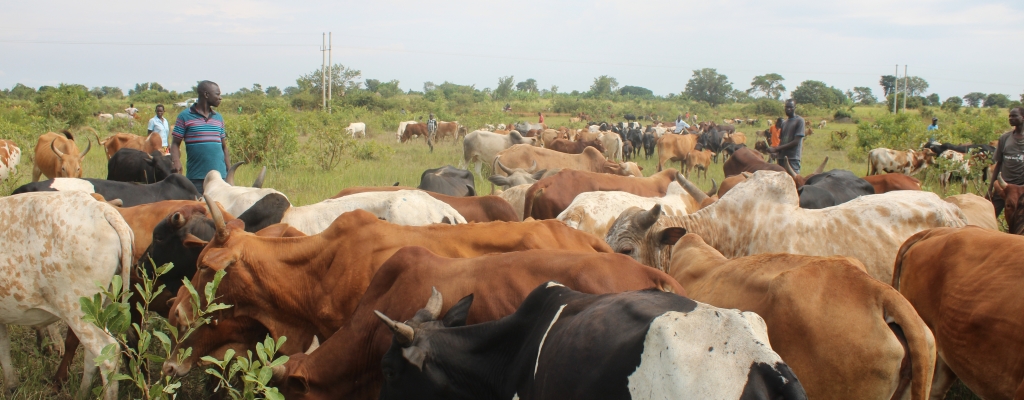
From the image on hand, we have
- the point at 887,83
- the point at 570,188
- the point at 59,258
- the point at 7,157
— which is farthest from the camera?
the point at 887,83

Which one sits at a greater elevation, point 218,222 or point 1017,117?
point 1017,117

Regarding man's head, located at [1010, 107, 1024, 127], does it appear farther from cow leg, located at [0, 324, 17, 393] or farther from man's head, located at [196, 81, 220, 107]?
cow leg, located at [0, 324, 17, 393]

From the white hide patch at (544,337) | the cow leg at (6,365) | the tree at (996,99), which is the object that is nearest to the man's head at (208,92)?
the cow leg at (6,365)

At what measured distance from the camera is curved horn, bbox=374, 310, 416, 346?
2.94 metres

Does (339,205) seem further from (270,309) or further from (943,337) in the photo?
(943,337)

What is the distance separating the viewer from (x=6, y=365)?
16.1 feet

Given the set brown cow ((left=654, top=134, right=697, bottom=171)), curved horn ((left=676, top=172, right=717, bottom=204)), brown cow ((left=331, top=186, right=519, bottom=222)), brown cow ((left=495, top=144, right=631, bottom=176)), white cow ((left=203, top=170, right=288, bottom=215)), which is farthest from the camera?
brown cow ((left=654, top=134, right=697, bottom=171))

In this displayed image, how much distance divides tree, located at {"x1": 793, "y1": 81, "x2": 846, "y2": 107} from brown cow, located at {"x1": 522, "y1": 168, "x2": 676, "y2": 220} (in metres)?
63.8

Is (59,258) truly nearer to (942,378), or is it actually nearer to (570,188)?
(942,378)

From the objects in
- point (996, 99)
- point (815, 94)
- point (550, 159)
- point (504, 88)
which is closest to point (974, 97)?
point (996, 99)

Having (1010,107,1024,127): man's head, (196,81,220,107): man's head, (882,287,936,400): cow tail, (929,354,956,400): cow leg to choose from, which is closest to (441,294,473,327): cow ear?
(882,287,936,400): cow tail

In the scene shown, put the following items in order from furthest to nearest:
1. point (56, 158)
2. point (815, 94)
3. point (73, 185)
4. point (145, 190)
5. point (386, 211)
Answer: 1. point (815, 94)
2. point (56, 158)
3. point (145, 190)
4. point (73, 185)
5. point (386, 211)

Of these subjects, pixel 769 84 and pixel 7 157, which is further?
pixel 769 84

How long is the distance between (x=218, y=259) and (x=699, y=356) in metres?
2.88
